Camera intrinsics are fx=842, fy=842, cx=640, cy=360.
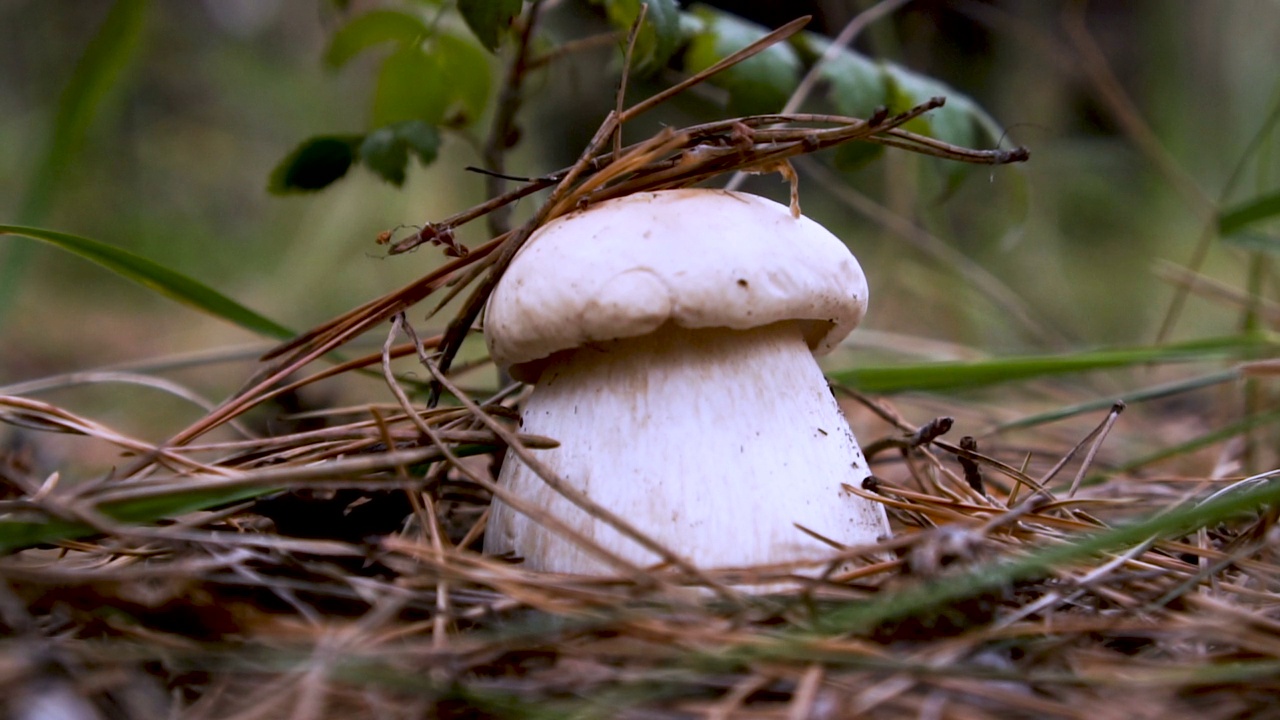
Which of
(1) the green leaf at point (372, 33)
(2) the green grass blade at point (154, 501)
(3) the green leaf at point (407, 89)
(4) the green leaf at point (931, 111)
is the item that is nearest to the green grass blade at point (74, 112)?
(1) the green leaf at point (372, 33)

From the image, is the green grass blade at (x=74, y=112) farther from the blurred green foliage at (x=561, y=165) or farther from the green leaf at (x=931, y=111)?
the blurred green foliage at (x=561, y=165)

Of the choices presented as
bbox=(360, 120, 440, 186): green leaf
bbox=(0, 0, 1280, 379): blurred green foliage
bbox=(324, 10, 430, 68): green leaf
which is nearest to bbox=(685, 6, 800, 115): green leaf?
bbox=(360, 120, 440, 186): green leaf

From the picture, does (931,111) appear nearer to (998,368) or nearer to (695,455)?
(998,368)

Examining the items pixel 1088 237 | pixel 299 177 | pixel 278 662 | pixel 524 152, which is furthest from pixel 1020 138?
pixel 278 662

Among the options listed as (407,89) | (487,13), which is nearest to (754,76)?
(487,13)

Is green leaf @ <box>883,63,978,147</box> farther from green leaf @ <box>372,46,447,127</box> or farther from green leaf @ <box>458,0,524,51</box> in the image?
green leaf @ <box>372,46,447,127</box>

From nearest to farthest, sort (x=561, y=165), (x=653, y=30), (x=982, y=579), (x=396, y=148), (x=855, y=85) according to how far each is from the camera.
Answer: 1. (x=982, y=579)
2. (x=653, y=30)
3. (x=396, y=148)
4. (x=855, y=85)
5. (x=561, y=165)

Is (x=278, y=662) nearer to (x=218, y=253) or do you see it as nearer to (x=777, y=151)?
(x=777, y=151)
